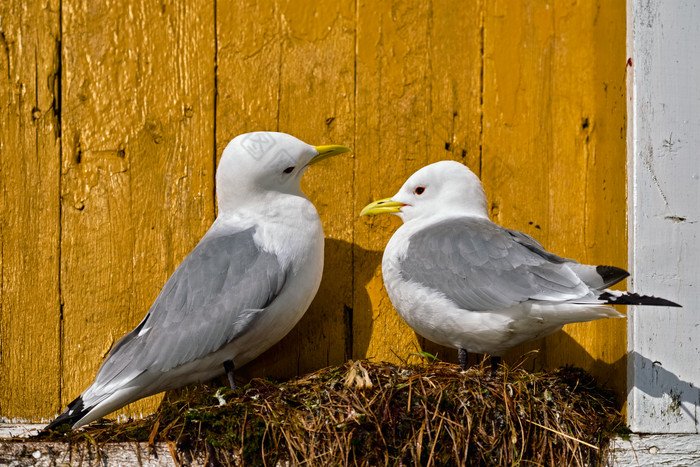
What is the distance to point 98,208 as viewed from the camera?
285 cm

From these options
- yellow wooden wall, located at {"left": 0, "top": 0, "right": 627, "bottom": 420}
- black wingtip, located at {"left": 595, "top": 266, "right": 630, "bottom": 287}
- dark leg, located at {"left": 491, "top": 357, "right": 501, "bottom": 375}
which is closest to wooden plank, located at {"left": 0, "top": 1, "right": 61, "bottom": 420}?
yellow wooden wall, located at {"left": 0, "top": 0, "right": 627, "bottom": 420}

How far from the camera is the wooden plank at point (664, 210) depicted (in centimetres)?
243

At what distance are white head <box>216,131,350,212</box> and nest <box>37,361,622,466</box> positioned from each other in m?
0.70

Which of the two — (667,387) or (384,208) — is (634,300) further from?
(384,208)

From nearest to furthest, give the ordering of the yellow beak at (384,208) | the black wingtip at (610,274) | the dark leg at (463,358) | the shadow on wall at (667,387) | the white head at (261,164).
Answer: the black wingtip at (610,274) < the shadow on wall at (667,387) < the dark leg at (463,358) < the white head at (261,164) < the yellow beak at (384,208)

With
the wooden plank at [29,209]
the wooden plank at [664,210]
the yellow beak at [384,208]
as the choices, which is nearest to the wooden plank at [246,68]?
the yellow beak at [384,208]

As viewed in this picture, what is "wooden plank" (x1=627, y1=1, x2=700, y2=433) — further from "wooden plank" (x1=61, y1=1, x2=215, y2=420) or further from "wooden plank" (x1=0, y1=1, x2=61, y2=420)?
"wooden plank" (x1=0, y1=1, x2=61, y2=420)

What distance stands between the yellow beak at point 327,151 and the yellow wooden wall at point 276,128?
0.62 feet

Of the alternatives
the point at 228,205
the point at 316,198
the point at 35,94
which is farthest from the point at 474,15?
the point at 35,94

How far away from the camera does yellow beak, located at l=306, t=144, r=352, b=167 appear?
8.99 feet

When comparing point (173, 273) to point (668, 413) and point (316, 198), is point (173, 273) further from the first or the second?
point (668, 413)

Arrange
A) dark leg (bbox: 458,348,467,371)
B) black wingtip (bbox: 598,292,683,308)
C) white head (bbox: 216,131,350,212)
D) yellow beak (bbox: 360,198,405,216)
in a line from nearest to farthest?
black wingtip (bbox: 598,292,683,308), dark leg (bbox: 458,348,467,371), white head (bbox: 216,131,350,212), yellow beak (bbox: 360,198,405,216)

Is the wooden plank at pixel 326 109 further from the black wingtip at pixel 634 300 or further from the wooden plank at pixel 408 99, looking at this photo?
the black wingtip at pixel 634 300

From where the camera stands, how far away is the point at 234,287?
251 cm
